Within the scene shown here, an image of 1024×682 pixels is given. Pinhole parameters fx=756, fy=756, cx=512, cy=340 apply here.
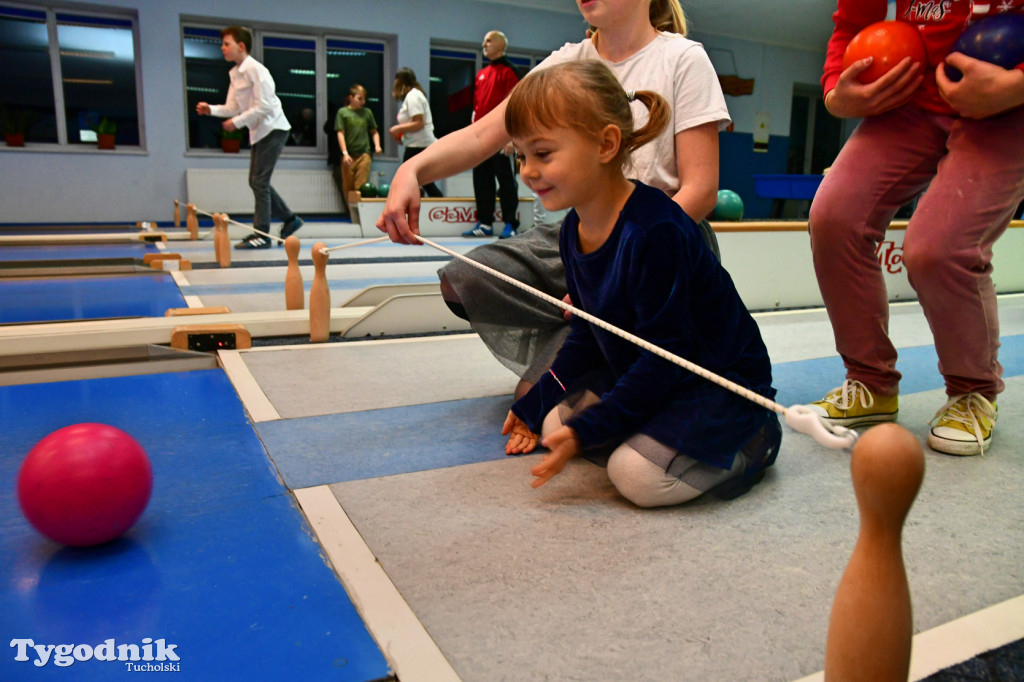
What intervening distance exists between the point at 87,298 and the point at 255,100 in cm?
224

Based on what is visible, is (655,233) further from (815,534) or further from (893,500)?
(893,500)

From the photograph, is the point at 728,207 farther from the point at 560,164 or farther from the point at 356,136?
the point at 356,136

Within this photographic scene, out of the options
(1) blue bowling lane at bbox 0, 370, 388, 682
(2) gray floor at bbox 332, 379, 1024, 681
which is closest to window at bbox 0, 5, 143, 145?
(1) blue bowling lane at bbox 0, 370, 388, 682

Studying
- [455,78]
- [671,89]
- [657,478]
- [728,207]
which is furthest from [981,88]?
[455,78]

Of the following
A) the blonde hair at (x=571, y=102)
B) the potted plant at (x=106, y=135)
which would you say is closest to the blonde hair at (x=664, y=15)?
the blonde hair at (x=571, y=102)

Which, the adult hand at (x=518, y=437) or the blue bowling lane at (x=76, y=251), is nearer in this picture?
the adult hand at (x=518, y=437)

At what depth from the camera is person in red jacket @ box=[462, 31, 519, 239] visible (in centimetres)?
595

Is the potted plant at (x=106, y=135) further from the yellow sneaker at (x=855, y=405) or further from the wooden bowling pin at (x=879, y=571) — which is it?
the wooden bowling pin at (x=879, y=571)

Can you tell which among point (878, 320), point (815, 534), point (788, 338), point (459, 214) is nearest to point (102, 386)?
point (815, 534)

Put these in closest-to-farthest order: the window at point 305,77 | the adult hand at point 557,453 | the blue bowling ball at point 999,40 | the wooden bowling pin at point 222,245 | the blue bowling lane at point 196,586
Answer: the blue bowling lane at point 196,586, the adult hand at point 557,453, the blue bowling ball at point 999,40, the wooden bowling pin at point 222,245, the window at point 305,77

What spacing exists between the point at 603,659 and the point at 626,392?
0.57 metres

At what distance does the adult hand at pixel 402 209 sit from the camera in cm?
175

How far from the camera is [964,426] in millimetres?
1864

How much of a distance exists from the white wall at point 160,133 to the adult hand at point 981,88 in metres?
9.46
